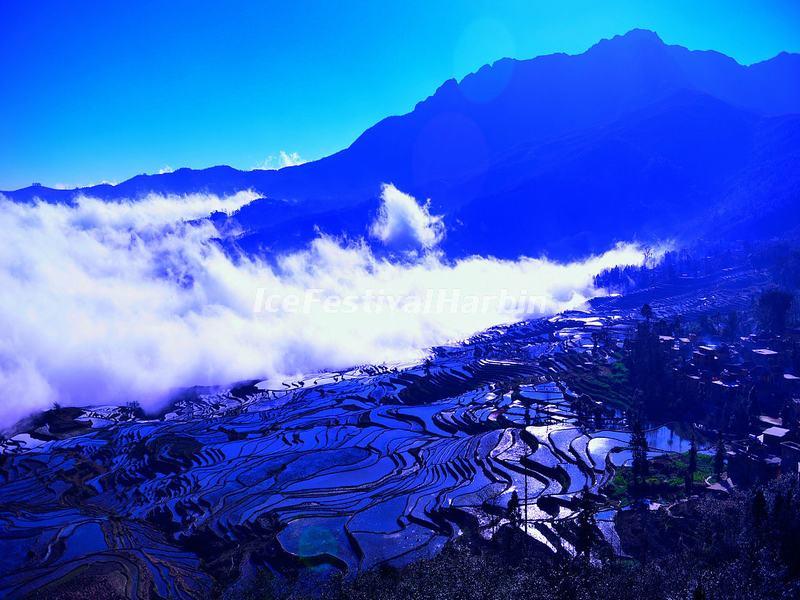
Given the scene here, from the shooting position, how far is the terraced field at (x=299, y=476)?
1200 inches

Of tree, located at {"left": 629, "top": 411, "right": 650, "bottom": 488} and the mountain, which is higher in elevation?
the mountain

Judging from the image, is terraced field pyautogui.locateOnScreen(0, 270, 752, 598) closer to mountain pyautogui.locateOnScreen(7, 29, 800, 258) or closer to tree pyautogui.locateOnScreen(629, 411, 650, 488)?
tree pyautogui.locateOnScreen(629, 411, 650, 488)

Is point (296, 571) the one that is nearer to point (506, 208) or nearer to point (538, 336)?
point (538, 336)

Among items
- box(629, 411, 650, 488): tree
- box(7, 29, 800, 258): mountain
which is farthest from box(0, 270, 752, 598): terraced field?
box(7, 29, 800, 258): mountain

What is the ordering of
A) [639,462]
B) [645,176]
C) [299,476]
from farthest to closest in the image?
[645,176], [299,476], [639,462]

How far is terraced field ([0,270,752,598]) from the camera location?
3047 centimetres

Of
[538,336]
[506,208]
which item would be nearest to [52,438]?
[538,336]

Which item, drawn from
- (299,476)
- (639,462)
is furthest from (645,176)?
(299,476)

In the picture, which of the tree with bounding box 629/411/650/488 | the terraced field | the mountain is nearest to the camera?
the terraced field

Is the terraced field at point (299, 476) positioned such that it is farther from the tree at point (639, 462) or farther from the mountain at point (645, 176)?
the mountain at point (645, 176)

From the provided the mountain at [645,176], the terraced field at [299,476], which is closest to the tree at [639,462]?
the terraced field at [299,476]

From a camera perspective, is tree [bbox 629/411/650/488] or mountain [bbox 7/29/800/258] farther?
mountain [bbox 7/29/800/258]

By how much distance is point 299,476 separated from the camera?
4109cm

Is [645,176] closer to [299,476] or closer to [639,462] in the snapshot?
[639,462]
